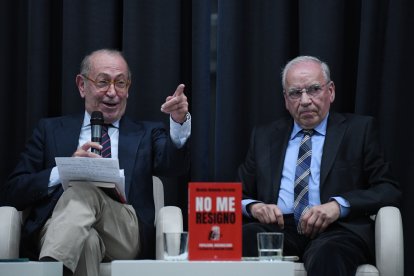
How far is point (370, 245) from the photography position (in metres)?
3.10

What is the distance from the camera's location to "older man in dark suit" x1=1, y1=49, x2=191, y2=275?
9.30 ft

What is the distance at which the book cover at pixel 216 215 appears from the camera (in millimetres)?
2277

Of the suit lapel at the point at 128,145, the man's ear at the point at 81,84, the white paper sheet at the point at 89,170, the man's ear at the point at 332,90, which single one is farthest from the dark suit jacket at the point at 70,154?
the man's ear at the point at 332,90

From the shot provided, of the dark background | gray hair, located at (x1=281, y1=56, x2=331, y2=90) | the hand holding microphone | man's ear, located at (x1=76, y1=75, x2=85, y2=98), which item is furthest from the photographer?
the dark background

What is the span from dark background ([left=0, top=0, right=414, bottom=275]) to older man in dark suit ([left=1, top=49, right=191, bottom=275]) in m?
0.31

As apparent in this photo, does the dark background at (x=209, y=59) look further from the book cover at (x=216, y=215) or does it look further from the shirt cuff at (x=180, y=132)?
the book cover at (x=216, y=215)

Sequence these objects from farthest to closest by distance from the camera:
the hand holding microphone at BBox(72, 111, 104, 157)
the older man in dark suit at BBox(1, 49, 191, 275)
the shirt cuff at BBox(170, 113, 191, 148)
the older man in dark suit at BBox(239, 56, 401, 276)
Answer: the shirt cuff at BBox(170, 113, 191, 148) → the older man in dark suit at BBox(239, 56, 401, 276) → the hand holding microphone at BBox(72, 111, 104, 157) → the older man in dark suit at BBox(1, 49, 191, 275)

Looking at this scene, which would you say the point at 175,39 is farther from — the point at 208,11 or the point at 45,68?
the point at 45,68

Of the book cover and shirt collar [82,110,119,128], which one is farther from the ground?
shirt collar [82,110,119,128]

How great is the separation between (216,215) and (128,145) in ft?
3.99

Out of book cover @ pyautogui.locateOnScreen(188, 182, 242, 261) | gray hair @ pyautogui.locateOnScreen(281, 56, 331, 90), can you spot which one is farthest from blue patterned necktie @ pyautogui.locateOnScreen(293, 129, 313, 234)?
book cover @ pyautogui.locateOnScreen(188, 182, 242, 261)

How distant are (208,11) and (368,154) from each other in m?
1.10

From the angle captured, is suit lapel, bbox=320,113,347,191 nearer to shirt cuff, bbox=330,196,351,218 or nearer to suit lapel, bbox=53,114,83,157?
shirt cuff, bbox=330,196,351,218

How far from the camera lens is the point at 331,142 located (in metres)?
3.35
